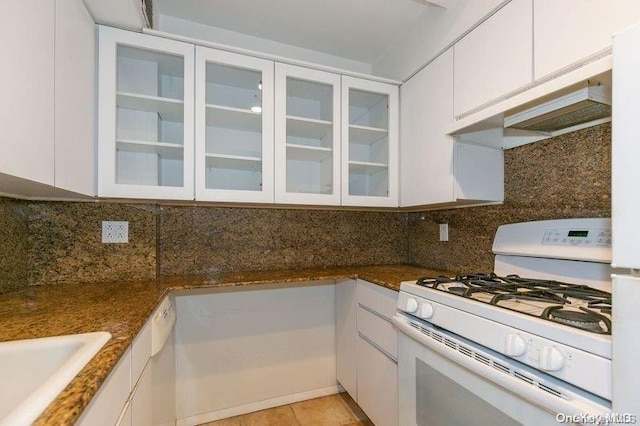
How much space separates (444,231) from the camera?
1.90 metres

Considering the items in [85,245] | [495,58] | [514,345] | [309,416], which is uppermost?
[495,58]

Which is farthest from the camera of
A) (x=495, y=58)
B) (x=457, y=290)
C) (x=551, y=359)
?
(x=495, y=58)

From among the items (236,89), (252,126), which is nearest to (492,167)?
(252,126)

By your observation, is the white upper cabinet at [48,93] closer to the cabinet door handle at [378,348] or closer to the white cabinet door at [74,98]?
the white cabinet door at [74,98]

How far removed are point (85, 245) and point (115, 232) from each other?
0.48ft

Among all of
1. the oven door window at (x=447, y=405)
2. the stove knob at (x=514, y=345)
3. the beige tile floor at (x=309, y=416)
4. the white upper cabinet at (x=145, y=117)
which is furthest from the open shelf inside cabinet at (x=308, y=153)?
the beige tile floor at (x=309, y=416)

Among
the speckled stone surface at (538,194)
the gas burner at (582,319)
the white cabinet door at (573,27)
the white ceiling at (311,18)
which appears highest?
the white ceiling at (311,18)

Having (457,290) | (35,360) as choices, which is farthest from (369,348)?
(35,360)

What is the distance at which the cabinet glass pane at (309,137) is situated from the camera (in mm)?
1715

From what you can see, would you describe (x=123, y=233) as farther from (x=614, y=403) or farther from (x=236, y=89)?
(x=614, y=403)

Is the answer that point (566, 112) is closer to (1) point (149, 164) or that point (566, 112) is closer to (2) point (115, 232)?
(1) point (149, 164)

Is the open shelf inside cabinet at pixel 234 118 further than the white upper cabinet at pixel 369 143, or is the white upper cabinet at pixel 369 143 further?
the white upper cabinet at pixel 369 143

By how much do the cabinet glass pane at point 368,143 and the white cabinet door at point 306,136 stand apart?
4.8 inches

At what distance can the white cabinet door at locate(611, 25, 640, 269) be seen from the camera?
22.2 inches
